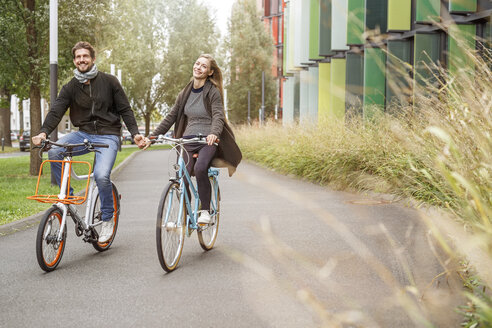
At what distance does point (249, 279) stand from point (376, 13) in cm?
1533

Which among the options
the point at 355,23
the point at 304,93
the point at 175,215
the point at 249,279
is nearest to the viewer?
the point at 249,279

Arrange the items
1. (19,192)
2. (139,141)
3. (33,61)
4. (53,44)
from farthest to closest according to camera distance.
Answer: (33,61) < (53,44) < (19,192) < (139,141)

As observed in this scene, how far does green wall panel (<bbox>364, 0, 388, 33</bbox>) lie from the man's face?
557 inches

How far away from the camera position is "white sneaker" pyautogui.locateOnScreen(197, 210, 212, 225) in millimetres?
5699

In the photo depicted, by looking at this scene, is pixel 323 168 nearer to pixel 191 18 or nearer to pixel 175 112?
pixel 175 112

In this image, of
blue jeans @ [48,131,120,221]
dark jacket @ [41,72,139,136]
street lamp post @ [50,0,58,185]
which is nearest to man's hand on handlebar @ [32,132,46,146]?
blue jeans @ [48,131,120,221]

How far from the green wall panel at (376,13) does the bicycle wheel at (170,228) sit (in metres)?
14.7

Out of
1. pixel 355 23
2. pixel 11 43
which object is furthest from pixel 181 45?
pixel 11 43

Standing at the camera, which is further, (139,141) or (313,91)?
(313,91)

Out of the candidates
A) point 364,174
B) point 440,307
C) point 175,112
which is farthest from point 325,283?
point 364,174

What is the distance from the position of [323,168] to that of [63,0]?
26.7ft

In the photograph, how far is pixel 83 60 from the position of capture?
5.85m

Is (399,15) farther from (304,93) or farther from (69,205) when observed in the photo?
(69,205)

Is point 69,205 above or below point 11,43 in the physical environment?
below
